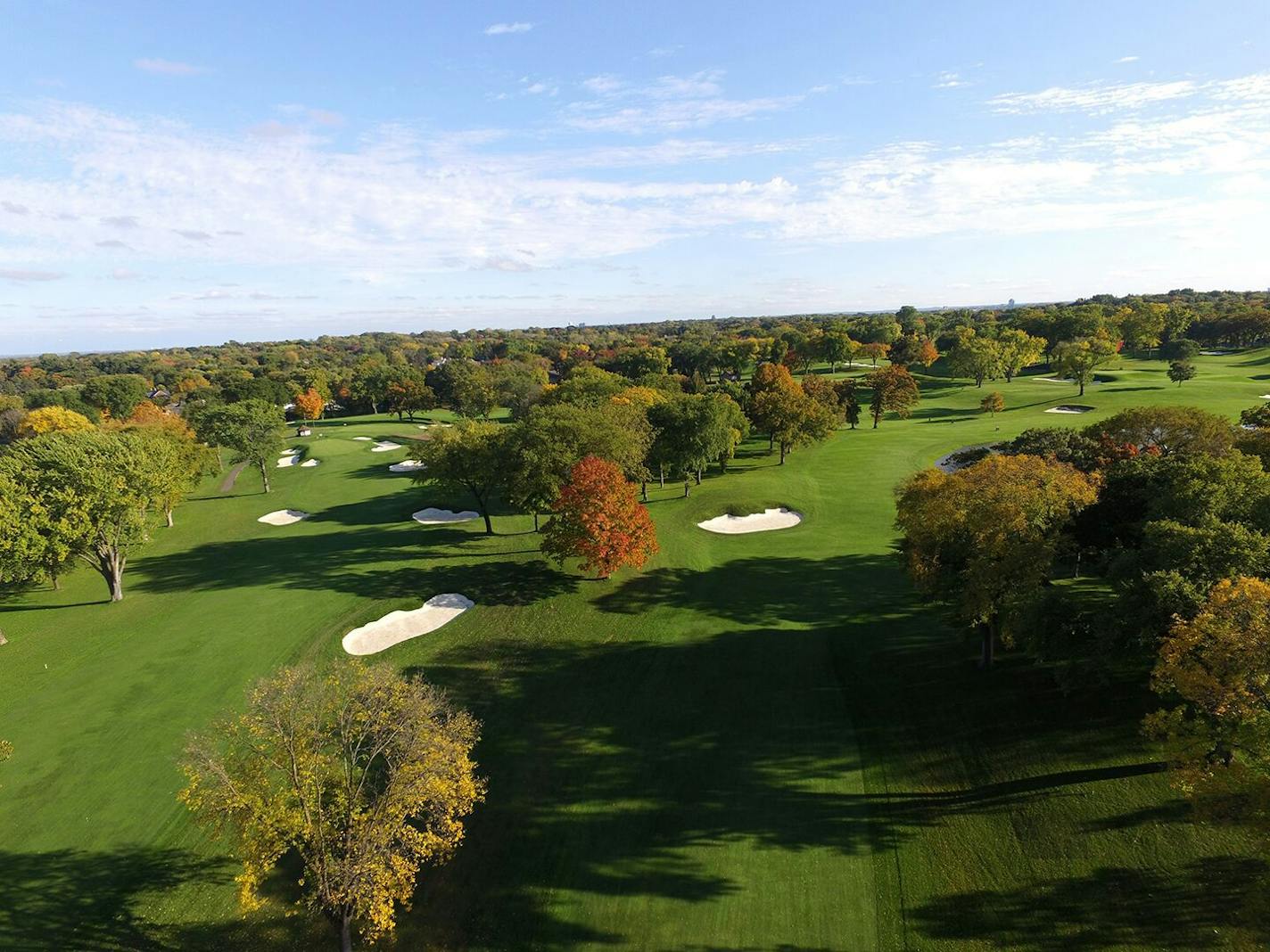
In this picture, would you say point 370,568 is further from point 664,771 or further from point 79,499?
point 664,771

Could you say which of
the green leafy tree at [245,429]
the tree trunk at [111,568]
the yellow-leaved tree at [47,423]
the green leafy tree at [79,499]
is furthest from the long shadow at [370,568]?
the yellow-leaved tree at [47,423]

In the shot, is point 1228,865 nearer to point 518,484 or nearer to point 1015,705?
point 1015,705

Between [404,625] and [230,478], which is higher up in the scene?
[230,478]

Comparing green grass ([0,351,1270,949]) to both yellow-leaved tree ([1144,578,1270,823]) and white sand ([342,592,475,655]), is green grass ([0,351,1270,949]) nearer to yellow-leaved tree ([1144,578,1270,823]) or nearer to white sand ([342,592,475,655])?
white sand ([342,592,475,655])

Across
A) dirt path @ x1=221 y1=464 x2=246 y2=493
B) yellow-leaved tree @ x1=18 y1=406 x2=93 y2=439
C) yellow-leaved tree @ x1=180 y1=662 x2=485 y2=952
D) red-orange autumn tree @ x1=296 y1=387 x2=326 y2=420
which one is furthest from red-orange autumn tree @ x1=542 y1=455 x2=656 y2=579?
red-orange autumn tree @ x1=296 y1=387 x2=326 y2=420

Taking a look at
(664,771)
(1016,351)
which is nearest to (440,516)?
(664,771)

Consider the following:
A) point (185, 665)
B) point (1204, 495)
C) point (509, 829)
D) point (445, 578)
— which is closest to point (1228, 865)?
point (1204, 495)
